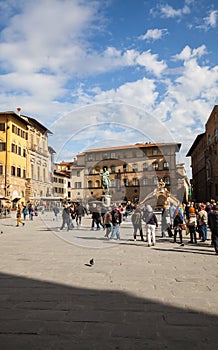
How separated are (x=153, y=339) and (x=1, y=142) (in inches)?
1846

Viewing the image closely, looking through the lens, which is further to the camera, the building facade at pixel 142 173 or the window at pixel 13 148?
the building facade at pixel 142 173

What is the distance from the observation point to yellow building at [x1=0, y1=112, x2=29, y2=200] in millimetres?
46562

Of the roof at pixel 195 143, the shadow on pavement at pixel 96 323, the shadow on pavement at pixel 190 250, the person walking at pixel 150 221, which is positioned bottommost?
the shadow on pavement at pixel 190 250

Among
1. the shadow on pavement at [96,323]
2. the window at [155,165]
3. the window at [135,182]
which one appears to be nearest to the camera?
the shadow on pavement at [96,323]

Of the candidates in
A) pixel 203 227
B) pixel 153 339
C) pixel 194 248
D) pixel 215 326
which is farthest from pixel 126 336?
pixel 203 227

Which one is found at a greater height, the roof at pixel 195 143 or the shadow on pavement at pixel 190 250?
the roof at pixel 195 143

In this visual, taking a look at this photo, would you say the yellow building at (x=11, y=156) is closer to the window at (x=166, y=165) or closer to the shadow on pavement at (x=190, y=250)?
the window at (x=166, y=165)

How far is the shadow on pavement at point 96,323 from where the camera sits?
12.0 ft

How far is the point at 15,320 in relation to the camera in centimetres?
437

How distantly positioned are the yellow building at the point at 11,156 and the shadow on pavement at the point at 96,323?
42174 millimetres

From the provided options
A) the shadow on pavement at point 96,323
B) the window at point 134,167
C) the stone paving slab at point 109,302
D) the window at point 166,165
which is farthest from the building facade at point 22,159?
the shadow on pavement at point 96,323

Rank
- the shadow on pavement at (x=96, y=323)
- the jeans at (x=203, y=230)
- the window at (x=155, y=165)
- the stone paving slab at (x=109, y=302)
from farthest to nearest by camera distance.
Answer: the window at (x=155, y=165) < the jeans at (x=203, y=230) < the stone paving slab at (x=109, y=302) < the shadow on pavement at (x=96, y=323)

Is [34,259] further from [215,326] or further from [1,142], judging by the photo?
[1,142]

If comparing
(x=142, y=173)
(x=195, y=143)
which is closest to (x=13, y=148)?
(x=142, y=173)
